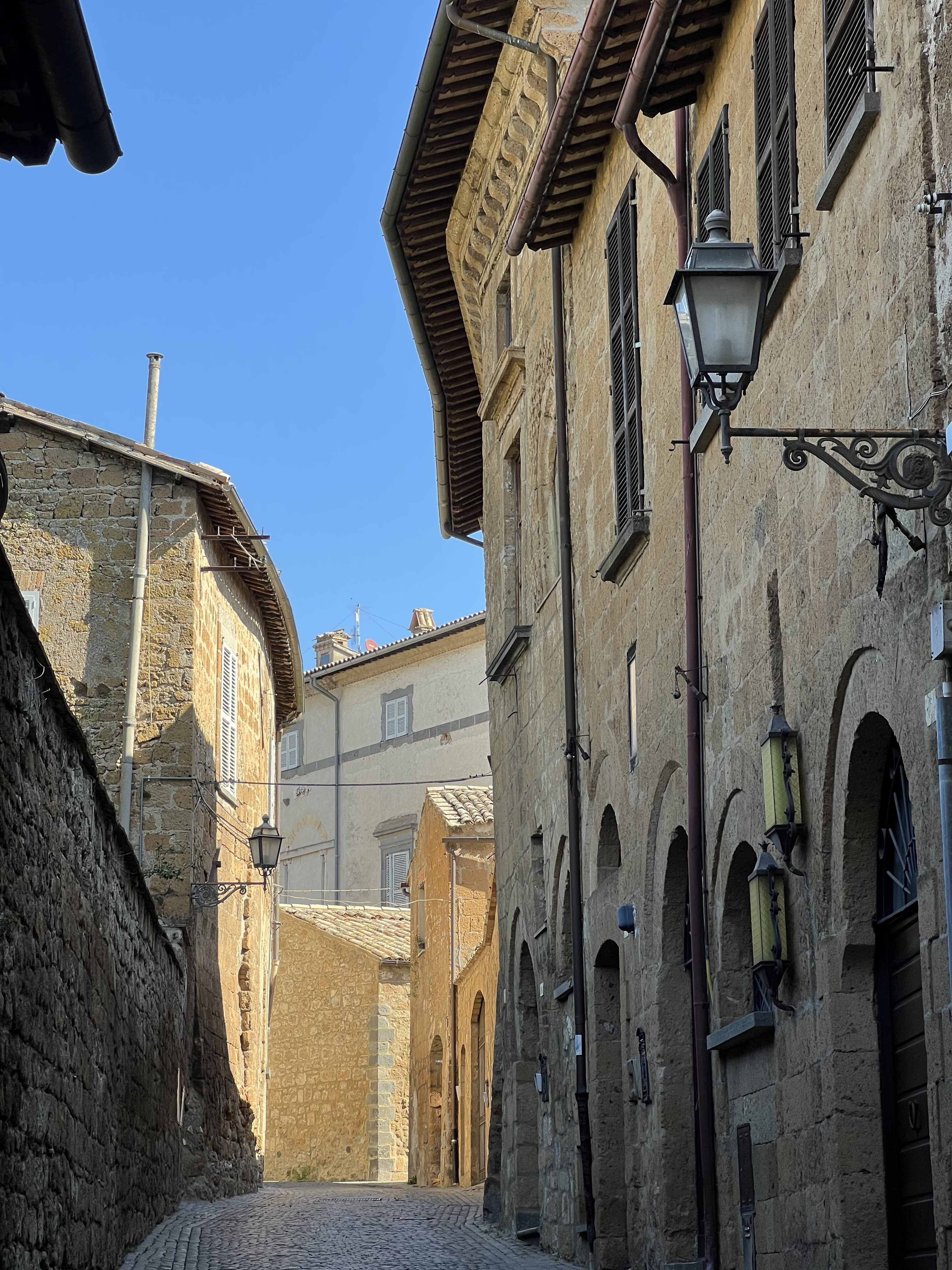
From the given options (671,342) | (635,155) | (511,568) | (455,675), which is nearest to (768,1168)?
(671,342)

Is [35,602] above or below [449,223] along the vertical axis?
below

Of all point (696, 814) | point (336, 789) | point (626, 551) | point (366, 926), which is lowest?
point (696, 814)

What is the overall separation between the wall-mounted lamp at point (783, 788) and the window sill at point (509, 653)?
7837 millimetres

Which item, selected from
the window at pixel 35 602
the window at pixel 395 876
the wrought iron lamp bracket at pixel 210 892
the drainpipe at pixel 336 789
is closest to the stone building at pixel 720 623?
the wrought iron lamp bracket at pixel 210 892

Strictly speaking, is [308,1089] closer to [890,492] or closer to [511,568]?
[511,568]

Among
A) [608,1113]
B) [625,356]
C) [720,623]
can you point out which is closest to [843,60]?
[720,623]

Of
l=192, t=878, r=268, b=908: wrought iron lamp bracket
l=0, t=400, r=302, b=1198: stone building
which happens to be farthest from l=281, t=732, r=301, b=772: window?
l=192, t=878, r=268, b=908: wrought iron lamp bracket

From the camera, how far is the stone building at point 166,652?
18.0m

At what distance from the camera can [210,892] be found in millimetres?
18484

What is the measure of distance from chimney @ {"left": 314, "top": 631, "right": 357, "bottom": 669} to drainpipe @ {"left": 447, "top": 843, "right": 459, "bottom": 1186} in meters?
20.5

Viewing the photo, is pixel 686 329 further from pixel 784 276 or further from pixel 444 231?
pixel 444 231

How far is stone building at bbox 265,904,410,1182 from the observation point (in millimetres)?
31672

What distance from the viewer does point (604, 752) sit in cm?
1206

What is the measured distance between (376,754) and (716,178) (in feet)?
102
